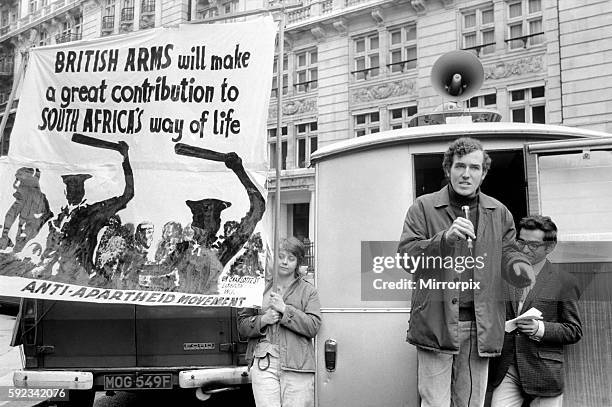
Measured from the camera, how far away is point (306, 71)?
30.6 meters

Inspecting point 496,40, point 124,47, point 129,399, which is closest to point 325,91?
point 496,40

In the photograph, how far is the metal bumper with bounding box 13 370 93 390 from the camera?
250 inches

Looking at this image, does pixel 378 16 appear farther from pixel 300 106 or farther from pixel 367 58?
pixel 300 106

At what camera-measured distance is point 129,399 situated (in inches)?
355

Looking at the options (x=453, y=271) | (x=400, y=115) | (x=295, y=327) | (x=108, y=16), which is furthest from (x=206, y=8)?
(x=453, y=271)

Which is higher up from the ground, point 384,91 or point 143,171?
point 384,91

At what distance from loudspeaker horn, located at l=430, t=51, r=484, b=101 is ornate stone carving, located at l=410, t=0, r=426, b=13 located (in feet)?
69.1

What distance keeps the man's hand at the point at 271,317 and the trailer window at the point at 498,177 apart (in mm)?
1438

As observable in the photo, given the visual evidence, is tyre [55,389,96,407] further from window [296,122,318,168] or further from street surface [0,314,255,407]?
window [296,122,318,168]

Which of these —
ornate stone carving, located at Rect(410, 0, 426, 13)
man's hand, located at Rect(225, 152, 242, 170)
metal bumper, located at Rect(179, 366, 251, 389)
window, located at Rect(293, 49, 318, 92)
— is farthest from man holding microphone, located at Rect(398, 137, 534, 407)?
window, located at Rect(293, 49, 318, 92)

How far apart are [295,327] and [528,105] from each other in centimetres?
2137

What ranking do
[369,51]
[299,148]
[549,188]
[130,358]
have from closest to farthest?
[549,188]
[130,358]
[369,51]
[299,148]

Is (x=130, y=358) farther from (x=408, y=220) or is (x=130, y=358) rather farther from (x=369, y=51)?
(x=369, y=51)

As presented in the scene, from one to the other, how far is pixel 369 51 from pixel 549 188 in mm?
24805
